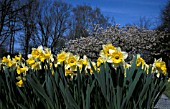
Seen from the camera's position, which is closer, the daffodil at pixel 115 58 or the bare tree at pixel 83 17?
the daffodil at pixel 115 58

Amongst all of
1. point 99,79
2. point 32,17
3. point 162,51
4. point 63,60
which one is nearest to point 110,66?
point 99,79

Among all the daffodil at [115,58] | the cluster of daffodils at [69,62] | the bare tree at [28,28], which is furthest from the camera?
the bare tree at [28,28]

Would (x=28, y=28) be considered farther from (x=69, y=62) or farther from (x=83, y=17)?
(x=69, y=62)

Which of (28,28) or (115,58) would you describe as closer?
(115,58)

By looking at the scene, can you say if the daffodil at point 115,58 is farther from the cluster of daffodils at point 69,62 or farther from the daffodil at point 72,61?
the daffodil at point 72,61

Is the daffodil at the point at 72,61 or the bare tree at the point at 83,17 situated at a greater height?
the bare tree at the point at 83,17

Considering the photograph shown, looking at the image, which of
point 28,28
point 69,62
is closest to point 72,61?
point 69,62

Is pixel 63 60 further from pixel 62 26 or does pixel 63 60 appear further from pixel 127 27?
pixel 62 26

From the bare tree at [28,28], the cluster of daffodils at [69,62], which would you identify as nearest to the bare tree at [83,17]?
the bare tree at [28,28]

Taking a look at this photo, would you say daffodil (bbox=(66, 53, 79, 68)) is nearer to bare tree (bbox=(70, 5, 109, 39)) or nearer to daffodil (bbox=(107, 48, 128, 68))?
daffodil (bbox=(107, 48, 128, 68))

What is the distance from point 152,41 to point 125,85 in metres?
17.1

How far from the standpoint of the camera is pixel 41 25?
33.0 m

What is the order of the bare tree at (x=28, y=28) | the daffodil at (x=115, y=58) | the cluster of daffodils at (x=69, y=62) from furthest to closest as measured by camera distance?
the bare tree at (x=28, y=28) < the cluster of daffodils at (x=69, y=62) < the daffodil at (x=115, y=58)

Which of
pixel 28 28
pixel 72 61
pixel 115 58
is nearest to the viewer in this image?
pixel 115 58
